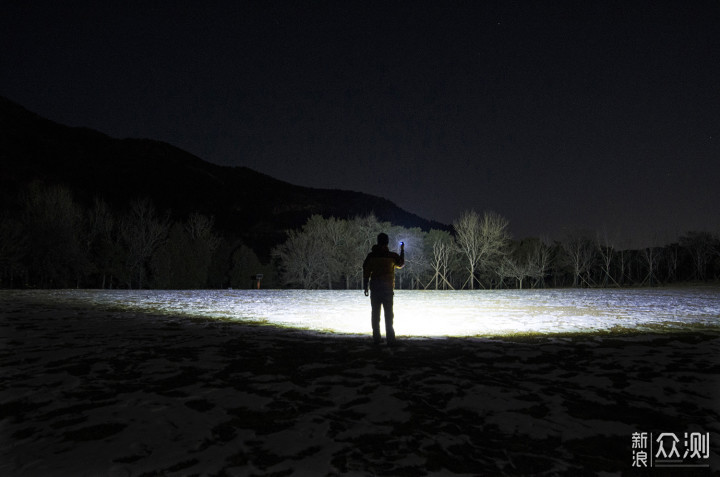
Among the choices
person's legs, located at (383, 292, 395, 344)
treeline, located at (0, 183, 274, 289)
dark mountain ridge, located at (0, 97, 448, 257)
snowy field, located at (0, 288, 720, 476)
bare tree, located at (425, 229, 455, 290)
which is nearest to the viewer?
snowy field, located at (0, 288, 720, 476)

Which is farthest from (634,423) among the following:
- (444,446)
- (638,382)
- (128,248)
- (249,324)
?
(128,248)

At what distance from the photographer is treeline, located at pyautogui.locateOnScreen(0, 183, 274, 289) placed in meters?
47.8

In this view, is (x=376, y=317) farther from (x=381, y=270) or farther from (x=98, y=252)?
(x=98, y=252)

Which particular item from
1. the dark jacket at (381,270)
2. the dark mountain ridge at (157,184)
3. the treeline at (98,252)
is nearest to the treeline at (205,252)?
the treeline at (98,252)

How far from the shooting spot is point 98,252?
5400 centimetres

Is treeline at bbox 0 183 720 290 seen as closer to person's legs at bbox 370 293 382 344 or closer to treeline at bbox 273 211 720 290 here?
treeline at bbox 273 211 720 290

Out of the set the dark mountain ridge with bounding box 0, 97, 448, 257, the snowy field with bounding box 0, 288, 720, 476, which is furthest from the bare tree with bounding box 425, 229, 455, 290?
the dark mountain ridge with bounding box 0, 97, 448, 257

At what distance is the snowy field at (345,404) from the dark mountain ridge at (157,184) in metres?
106

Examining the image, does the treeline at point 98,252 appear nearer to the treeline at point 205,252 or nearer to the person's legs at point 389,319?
the treeline at point 205,252

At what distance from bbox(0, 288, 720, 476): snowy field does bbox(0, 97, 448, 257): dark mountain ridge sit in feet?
347

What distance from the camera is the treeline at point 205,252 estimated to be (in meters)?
48.7

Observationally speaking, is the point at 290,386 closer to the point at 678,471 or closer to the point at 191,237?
the point at 678,471

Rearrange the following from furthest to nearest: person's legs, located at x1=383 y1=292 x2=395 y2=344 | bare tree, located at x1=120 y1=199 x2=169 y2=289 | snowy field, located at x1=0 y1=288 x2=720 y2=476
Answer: bare tree, located at x1=120 y1=199 x2=169 y2=289
person's legs, located at x1=383 y1=292 x2=395 y2=344
snowy field, located at x1=0 y1=288 x2=720 y2=476

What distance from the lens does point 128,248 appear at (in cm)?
5916
